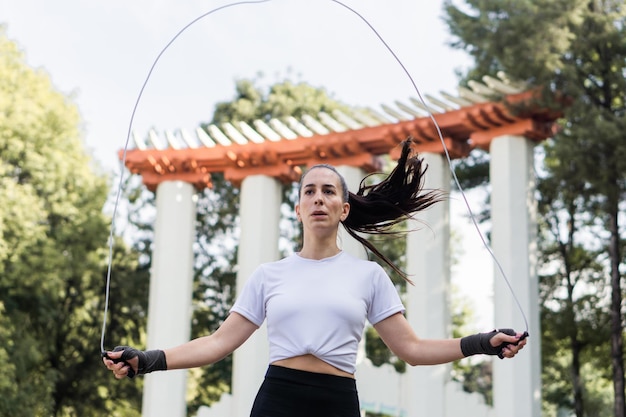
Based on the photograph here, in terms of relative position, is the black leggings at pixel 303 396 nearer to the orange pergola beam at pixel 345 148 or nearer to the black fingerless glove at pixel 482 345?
the black fingerless glove at pixel 482 345

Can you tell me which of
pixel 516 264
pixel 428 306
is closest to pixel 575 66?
pixel 516 264

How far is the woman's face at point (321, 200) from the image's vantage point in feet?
10.5

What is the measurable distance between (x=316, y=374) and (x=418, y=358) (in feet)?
1.41

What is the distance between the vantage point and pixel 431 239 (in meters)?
11.9

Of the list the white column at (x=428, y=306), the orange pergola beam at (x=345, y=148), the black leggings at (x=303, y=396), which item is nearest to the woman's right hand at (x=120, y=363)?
the black leggings at (x=303, y=396)

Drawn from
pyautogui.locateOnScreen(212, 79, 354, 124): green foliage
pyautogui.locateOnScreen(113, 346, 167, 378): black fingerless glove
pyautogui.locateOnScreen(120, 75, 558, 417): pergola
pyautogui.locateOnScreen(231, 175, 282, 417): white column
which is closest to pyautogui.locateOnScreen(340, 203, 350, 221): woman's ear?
pyautogui.locateOnScreen(113, 346, 167, 378): black fingerless glove

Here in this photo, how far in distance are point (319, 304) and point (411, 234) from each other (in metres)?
9.10

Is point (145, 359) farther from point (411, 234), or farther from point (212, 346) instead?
point (411, 234)

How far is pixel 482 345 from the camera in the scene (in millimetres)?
2998

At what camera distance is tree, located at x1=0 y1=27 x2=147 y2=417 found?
17.2 m

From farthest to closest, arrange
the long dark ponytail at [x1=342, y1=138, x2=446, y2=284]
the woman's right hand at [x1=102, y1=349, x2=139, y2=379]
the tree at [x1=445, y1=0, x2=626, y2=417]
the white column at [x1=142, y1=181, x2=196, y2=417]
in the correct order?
the white column at [x1=142, y1=181, x2=196, y2=417] → the tree at [x1=445, y1=0, x2=626, y2=417] → the long dark ponytail at [x1=342, y1=138, x2=446, y2=284] → the woman's right hand at [x1=102, y1=349, x2=139, y2=379]

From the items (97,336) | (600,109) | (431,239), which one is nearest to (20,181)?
(97,336)

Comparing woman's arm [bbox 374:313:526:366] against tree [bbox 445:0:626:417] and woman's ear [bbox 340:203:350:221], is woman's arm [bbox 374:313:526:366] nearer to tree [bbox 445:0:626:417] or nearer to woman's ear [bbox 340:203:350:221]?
woman's ear [bbox 340:203:350:221]

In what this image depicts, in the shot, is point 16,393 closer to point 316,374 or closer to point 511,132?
point 511,132
